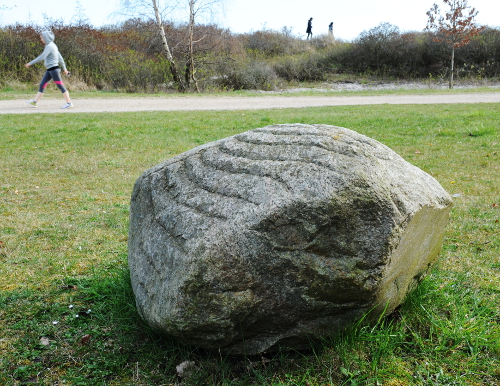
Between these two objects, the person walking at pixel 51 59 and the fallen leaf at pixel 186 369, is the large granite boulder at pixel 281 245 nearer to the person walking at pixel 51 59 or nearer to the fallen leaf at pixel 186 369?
the fallen leaf at pixel 186 369

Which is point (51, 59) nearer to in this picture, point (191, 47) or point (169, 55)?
point (169, 55)

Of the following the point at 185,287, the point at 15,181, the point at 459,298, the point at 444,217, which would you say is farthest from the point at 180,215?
the point at 15,181

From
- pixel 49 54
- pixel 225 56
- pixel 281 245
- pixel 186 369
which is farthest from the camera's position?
pixel 225 56

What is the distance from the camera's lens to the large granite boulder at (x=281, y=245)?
2.31m

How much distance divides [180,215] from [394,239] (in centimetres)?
122

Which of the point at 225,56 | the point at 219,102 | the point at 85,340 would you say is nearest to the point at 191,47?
the point at 225,56

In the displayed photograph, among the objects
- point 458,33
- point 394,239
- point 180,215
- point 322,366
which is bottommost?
point 322,366

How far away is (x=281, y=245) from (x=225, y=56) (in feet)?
70.0

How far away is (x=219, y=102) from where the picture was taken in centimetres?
1598

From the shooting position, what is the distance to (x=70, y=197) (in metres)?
6.02

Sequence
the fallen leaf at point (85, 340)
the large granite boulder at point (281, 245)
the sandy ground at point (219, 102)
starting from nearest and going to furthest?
the large granite boulder at point (281, 245) < the fallen leaf at point (85, 340) < the sandy ground at point (219, 102)

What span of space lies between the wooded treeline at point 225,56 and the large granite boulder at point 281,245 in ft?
57.4

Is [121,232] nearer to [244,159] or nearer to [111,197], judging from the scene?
[111,197]

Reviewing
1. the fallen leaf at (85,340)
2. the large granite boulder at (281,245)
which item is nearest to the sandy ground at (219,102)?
the fallen leaf at (85,340)
